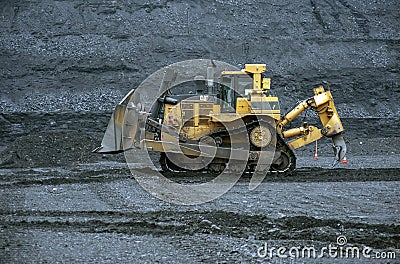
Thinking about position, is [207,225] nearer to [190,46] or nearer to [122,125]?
[122,125]

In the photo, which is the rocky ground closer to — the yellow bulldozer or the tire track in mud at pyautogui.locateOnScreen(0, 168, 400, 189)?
the tire track in mud at pyautogui.locateOnScreen(0, 168, 400, 189)

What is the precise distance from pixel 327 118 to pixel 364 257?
9635 millimetres

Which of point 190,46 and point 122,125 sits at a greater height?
point 190,46

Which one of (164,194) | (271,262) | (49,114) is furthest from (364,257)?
(49,114)

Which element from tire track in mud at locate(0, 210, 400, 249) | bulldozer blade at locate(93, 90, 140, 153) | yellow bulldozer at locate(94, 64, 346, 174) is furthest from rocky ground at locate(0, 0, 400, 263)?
bulldozer blade at locate(93, 90, 140, 153)

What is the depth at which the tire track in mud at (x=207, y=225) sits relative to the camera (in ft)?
31.2

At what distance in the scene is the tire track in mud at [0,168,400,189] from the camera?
16312 mm

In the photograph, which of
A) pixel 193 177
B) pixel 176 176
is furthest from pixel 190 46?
pixel 193 177

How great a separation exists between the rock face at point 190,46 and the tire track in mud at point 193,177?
1135 cm

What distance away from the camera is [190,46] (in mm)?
33219

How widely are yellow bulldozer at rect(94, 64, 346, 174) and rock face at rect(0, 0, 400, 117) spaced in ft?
39.8

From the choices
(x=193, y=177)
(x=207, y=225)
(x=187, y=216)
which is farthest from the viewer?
(x=193, y=177)

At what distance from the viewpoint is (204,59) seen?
32375 mm

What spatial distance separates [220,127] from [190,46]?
53.5 feet
